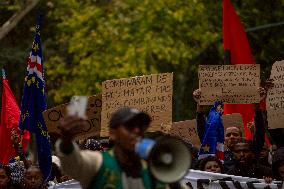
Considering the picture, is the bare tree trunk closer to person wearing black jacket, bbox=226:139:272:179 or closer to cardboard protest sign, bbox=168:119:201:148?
cardboard protest sign, bbox=168:119:201:148

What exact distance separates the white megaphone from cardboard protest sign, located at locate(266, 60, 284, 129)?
4.89 m

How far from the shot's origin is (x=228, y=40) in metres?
14.4

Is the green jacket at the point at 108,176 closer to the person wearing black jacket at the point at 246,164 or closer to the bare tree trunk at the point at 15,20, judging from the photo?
the person wearing black jacket at the point at 246,164

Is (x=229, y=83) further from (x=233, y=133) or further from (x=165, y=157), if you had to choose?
(x=165, y=157)

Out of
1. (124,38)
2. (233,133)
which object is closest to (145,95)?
(233,133)

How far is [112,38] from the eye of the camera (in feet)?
88.1

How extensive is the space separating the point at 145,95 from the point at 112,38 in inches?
625

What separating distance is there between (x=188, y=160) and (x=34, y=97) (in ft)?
18.8

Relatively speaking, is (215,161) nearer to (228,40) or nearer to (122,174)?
(122,174)

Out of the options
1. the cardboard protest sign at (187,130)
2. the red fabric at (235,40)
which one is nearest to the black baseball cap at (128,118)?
→ the cardboard protest sign at (187,130)

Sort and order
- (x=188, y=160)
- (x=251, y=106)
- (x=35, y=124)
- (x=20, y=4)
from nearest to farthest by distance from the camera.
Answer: (x=188, y=160)
(x=35, y=124)
(x=251, y=106)
(x=20, y=4)

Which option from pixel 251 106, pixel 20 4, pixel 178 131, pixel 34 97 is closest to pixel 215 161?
pixel 178 131

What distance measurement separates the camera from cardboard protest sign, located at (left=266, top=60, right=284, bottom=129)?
10.9 metres

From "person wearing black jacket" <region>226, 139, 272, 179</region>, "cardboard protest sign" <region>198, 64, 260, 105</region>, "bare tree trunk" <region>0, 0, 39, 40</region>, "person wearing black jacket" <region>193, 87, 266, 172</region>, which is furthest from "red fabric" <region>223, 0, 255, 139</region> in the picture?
"bare tree trunk" <region>0, 0, 39, 40</region>
